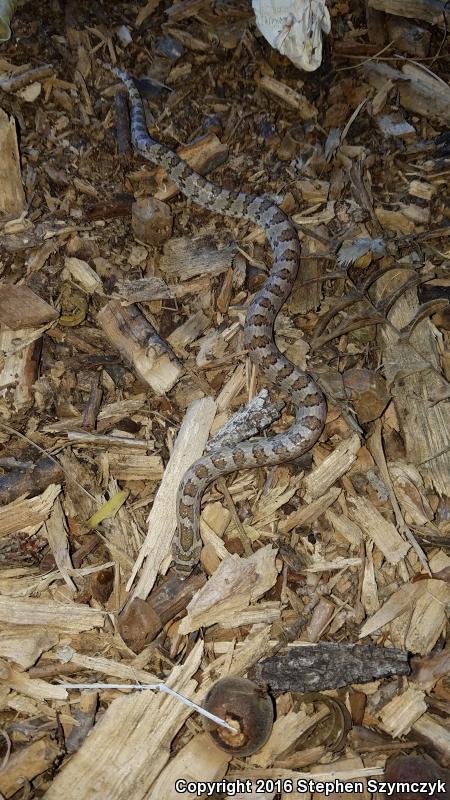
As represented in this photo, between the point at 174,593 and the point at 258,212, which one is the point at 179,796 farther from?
the point at 258,212

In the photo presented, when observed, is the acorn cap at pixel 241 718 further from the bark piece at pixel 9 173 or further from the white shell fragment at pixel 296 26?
the white shell fragment at pixel 296 26

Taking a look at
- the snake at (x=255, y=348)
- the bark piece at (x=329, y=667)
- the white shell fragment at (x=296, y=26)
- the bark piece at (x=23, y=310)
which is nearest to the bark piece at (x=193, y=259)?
the snake at (x=255, y=348)

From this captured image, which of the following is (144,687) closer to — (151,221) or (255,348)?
(255,348)

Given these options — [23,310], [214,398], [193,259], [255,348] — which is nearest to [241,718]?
[214,398]

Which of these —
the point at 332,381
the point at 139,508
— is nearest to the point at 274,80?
the point at 332,381

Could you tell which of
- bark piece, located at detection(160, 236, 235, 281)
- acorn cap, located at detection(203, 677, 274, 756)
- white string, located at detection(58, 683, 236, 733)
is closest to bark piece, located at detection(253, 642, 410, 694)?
acorn cap, located at detection(203, 677, 274, 756)

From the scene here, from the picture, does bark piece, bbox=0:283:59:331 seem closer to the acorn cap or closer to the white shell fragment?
the acorn cap

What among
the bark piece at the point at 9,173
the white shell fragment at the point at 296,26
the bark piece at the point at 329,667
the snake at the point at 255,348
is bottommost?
the bark piece at the point at 329,667

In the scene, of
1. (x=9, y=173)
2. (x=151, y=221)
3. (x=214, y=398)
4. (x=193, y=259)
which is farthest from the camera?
(x=9, y=173)
